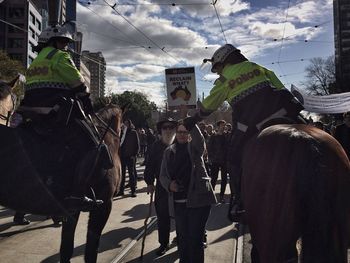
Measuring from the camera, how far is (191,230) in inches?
189

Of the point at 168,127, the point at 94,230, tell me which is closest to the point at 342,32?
the point at 168,127

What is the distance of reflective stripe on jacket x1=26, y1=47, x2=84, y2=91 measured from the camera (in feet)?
12.7

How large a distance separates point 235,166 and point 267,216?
114 cm

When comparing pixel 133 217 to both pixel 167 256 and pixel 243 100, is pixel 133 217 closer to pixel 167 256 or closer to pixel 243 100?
pixel 167 256

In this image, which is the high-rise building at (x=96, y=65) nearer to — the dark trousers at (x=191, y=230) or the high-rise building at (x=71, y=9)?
the high-rise building at (x=71, y=9)

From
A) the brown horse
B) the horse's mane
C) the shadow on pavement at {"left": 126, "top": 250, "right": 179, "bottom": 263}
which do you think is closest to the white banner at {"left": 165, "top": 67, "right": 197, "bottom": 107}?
the shadow on pavement at {"left": 126, "top": 250, "right": 179, "bottom": 263}

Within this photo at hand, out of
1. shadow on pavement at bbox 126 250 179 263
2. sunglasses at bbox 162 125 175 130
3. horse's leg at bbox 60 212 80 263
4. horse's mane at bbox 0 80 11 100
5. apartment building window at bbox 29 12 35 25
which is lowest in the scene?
shadow on pavement at bbox 126 250 179 263

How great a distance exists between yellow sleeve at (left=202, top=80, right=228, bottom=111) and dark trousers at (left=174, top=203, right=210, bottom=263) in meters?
1.47

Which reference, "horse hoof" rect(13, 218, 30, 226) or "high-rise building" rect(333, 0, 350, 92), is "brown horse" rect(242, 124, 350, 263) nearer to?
"horse hoof" rect(13, 218, 30, 226)

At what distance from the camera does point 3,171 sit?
3.51 meters

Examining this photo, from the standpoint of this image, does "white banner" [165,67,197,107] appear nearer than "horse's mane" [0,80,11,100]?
No

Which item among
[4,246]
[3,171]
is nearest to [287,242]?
[3,171]

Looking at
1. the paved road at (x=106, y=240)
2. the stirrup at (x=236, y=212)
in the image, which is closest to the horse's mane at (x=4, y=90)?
the paved road at (x=106, y=240)

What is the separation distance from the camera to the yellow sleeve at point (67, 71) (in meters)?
3.90
